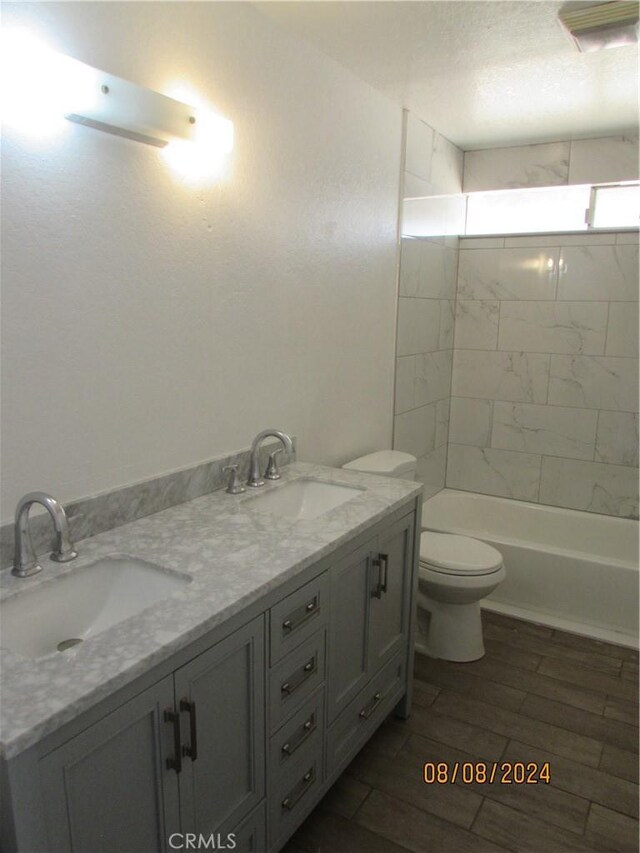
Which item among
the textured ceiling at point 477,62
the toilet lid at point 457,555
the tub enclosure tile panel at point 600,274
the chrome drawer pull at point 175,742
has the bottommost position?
the toilet lid at point 457,555

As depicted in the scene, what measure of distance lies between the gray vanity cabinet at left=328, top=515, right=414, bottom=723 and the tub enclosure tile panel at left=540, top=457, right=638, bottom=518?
184 centimetres

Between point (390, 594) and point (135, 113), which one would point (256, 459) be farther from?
point (135, 113)

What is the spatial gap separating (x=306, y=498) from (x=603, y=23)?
181 cm

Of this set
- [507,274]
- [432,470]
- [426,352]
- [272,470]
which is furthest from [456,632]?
[507,274]

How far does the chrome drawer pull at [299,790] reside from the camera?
5.24 ft

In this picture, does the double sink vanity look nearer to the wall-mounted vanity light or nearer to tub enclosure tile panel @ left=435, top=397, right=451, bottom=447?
the wall-mounted vanity light

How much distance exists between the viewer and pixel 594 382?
3.51 meters

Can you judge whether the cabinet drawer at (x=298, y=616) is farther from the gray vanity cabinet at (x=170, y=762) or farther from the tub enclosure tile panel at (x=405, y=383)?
the tub enclosure tile panel at (x=405, y=383)

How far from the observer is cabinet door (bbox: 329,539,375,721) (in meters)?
1.75

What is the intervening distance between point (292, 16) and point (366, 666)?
211 cm

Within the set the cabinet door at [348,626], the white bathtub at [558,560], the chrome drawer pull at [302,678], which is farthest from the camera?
the white bathtub at [558,560]

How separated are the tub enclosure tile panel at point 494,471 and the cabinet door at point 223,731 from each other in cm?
270

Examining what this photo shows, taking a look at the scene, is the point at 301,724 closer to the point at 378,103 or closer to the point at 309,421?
the point at 309,421
